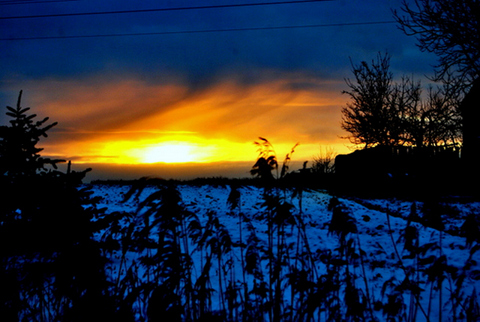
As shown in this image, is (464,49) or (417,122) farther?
(417,122)

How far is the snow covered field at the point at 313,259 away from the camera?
419 centimetres

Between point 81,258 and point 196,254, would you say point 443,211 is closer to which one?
point 81,258

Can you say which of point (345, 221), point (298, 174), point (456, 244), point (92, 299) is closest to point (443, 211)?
point (345, 221)

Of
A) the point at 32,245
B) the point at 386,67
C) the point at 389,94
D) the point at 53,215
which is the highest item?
the point at 386,67

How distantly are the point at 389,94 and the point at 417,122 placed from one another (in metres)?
3.45

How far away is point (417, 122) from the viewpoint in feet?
77.9

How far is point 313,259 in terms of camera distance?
7.22m

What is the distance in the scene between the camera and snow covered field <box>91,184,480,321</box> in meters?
4.19

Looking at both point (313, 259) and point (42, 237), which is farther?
point (313, 259)

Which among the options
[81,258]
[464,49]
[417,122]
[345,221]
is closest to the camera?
[81,258]

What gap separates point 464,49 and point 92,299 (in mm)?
15893

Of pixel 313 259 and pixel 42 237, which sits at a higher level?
pixel 42 237

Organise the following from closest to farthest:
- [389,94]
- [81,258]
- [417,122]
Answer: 1. [81,258]
2. [417,122]
3. [389,94]

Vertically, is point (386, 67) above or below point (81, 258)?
above
